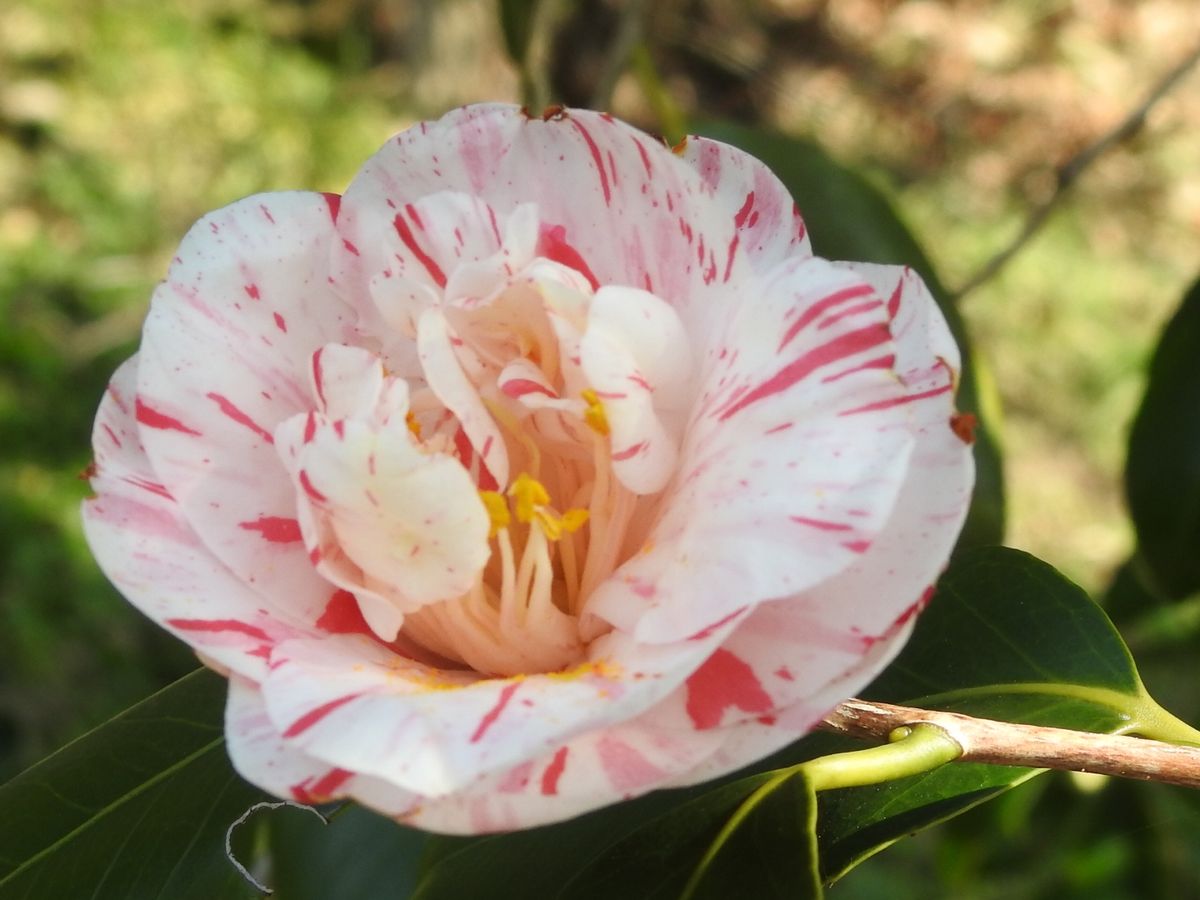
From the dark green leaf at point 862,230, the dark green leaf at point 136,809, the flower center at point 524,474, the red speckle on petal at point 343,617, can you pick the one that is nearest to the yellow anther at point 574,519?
the flower center at point 524,474

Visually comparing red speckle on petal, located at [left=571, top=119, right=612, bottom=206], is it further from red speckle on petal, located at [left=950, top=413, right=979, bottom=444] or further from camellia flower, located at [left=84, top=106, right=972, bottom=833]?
red speckle on petal, located at [left=950, top=413, right=979, bottom=444]

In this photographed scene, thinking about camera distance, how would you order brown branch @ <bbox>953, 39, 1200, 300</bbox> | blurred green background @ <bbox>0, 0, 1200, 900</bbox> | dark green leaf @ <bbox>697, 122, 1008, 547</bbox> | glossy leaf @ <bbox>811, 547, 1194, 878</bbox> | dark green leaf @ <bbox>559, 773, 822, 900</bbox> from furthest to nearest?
blurred green background @ <bbox>0, 0, 1200, 900</bbox> → brown branch @ <bbox>953, 39, 1200, 300</bbox> → dark green leaf @ <bbox>697, 122, 1008, 547</bbox> → glossy leaf @ <bbox>811, 547, 1194, 878</bbox> → dark green leaf @ <bbox>559, 773, 822, 900</bbox>

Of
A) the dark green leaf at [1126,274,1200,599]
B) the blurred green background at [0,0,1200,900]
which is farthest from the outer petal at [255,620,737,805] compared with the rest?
the blurred green background at [0,0,1200,900]

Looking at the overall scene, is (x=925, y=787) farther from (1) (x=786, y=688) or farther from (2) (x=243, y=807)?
(2) (x=243, y=807)

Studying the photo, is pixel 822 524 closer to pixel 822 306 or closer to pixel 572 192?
pixel 822 306

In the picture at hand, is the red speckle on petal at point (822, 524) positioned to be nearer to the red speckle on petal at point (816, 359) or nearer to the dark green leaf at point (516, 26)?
the red speckle on petal at point (816, 359)

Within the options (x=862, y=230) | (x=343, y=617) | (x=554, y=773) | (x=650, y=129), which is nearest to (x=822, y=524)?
(x=554, y=773)
